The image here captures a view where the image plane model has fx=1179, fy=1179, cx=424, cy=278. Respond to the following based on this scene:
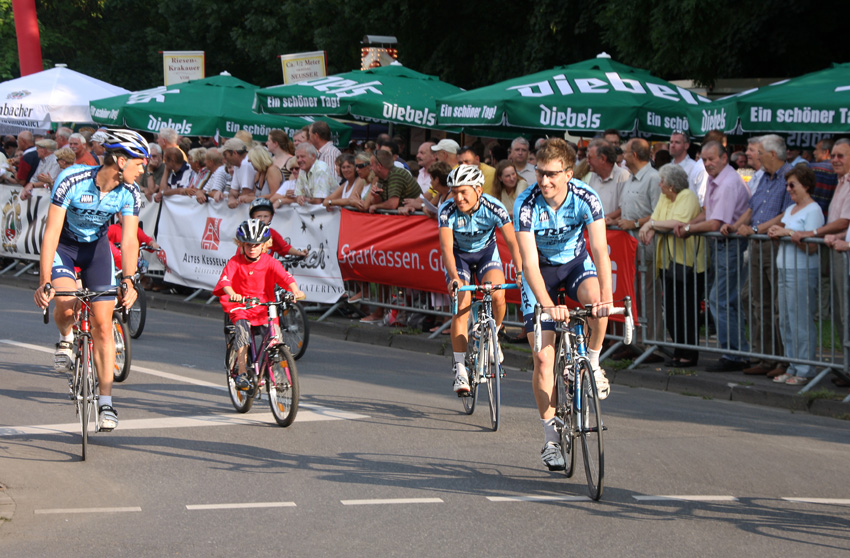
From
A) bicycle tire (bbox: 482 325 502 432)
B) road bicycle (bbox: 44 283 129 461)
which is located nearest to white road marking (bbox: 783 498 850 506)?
bicycle tire (bbox: 482 325 502 432)

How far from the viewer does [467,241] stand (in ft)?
30.1

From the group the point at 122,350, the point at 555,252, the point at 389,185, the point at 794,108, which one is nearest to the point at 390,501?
the point at 555,252

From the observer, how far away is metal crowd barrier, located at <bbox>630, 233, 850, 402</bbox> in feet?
32.6

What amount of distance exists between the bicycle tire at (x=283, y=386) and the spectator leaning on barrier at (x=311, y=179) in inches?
236

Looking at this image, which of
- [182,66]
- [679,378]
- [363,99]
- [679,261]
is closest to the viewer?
[679,378]

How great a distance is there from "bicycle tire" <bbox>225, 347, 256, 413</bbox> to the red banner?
373 cm

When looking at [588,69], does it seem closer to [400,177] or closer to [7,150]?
[400,177]

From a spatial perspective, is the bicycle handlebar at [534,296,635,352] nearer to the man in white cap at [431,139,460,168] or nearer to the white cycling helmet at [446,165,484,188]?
the white cycling helmet at [446,165,484,188]

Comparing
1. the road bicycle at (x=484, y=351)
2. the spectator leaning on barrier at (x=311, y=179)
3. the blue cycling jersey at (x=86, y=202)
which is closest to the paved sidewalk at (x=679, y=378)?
the spectator leaning on barrier at (x=311, y=179)

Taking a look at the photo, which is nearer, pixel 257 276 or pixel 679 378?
pixel 257 276

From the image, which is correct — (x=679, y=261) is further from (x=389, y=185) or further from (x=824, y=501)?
(x=824, y=501)

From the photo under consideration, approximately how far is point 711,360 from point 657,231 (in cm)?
134

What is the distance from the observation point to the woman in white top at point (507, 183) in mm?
12602

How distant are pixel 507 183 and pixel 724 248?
2.74m
